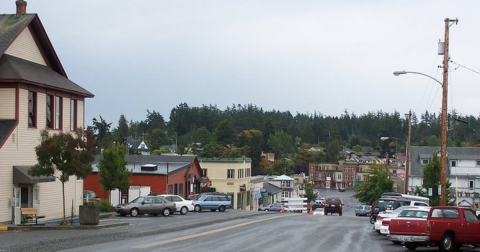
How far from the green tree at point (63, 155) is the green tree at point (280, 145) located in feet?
461

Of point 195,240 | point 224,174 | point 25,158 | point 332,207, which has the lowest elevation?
point 332,207

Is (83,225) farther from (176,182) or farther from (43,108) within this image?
(176,182)

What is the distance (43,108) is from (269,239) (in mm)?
17661

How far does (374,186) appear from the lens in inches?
3260

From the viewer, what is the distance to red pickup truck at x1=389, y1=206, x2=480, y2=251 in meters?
22.7

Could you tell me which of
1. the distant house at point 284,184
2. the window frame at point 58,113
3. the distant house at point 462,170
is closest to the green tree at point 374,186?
the distant house at point 462,170

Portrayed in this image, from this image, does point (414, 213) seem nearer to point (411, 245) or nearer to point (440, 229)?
point (411, 245)

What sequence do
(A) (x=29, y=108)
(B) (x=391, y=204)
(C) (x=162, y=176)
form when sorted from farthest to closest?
(C) (x=162, y=176) → (B) (x=391, y=204) → (A) (x=29, y=108)

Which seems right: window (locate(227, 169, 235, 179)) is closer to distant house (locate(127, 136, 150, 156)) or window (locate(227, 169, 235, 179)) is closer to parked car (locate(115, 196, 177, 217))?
parked car (locate(115, 196, 177, 217))

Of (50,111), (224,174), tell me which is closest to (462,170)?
(224,174)

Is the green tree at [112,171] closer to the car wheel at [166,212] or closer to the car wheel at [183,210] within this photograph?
the car wheel at [183,210]

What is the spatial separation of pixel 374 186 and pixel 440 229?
61.0 meters

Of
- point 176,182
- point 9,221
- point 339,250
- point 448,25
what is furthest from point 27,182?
point 176,182

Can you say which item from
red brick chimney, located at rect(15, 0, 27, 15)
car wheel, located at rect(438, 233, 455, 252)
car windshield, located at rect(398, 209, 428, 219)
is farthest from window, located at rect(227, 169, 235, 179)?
car wheel, located at rect(438, 233, 455, 252)
